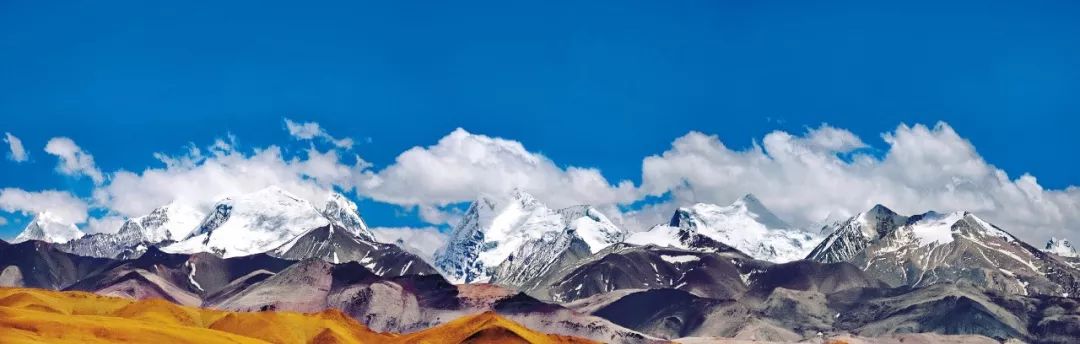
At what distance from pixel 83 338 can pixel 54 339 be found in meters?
12.6

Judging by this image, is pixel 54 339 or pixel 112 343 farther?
pixel 112 343

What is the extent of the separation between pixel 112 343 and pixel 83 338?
5.07m

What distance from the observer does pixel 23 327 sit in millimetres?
193375

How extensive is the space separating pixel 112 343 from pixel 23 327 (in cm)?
1415

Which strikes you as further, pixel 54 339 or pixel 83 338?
pixel 83 338

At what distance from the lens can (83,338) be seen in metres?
197

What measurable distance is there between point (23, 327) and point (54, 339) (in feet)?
40.1

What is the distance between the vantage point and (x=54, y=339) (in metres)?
185

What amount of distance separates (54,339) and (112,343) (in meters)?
13.2

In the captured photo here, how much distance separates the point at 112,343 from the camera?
197 meters
